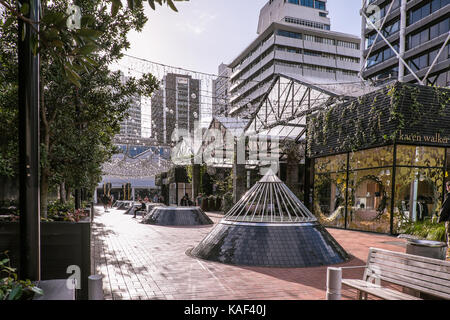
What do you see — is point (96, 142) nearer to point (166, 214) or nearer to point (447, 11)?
point (166, 214)

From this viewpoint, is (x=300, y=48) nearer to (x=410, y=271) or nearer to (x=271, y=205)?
(x=271, y=205)

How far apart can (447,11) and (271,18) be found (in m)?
39.8

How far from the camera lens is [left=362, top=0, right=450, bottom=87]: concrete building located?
3488cm

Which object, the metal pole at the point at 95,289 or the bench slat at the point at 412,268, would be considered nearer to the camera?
the metal pole at the point at 95,289

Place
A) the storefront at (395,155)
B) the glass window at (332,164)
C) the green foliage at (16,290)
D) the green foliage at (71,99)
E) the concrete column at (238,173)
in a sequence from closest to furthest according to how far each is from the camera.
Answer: the green foliage at (16,290)
the green foliage at (71,99)
the storefront at (395,155)
the glass window at (332,164)
the concrete column at (238,173)

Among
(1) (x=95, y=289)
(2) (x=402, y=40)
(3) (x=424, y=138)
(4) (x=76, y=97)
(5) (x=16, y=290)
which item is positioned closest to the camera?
(5) (x=16, y=290)

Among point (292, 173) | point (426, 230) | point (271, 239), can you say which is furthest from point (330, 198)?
point (271, 239)

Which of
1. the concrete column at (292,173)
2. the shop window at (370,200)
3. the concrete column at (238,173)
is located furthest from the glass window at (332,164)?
the concrete column at (238,173)

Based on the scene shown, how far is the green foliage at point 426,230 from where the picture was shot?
9.21 metres

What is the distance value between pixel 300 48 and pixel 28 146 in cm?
6395

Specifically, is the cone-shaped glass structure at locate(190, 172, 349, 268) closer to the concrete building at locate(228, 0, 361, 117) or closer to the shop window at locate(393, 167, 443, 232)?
Result: the shop window at locate(393, 167, 443, 232)

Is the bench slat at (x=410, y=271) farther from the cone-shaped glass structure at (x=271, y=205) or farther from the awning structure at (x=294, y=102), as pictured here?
the awning structure at (x=294, y=102)

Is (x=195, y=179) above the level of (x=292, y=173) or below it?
below

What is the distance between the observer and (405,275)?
420 cm
